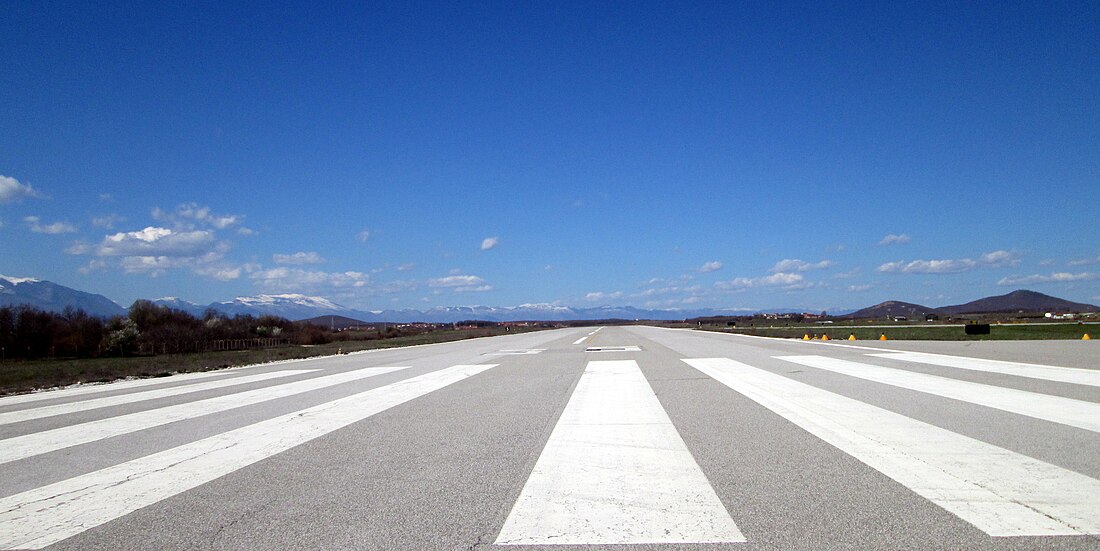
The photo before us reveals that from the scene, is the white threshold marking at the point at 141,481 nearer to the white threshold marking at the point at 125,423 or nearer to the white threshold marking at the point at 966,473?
the white threshold marking at the point at 125,423

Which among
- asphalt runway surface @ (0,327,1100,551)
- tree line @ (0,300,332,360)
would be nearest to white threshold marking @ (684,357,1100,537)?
asphalt runway surface @ (0,327,1100,551)

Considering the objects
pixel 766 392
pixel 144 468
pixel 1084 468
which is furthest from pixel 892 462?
pixel 144 468

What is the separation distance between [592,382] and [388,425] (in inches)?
183

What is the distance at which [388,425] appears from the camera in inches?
263

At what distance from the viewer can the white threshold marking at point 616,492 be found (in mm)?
3271

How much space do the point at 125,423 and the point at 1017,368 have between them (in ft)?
46.7

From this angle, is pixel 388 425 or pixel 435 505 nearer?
pixel 435 505

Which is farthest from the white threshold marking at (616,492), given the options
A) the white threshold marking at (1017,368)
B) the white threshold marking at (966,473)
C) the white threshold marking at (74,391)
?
the white threshold marking at (74,391)

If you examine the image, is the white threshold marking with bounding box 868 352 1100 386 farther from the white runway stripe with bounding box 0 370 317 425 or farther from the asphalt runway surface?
the white runway stripe with bounding box 0 370 317 425

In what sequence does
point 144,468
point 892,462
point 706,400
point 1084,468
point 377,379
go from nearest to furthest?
point 1084,468 → point 892,462 → point 144,468 → point 706,400 → point 377,379

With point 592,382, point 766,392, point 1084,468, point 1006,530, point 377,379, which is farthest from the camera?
point 377,379

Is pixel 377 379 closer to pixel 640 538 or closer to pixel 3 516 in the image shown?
pixel 3 516

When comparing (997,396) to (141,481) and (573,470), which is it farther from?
(141,481)

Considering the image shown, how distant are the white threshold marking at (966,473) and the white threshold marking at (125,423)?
7096 mm
